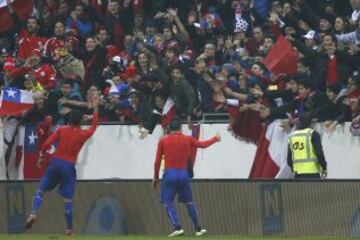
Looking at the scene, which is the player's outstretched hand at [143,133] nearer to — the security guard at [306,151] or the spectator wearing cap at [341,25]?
the security guard at [306,151]

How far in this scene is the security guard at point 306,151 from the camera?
63.3 feet

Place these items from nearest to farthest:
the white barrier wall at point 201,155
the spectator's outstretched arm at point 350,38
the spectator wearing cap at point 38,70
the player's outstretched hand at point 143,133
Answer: the white barrier wall at point 201,155 < the spectator's outstretched arm at point 350,38 < the player's outstretched hand at point 143,133 < the spectator wearing cap at point 38,70

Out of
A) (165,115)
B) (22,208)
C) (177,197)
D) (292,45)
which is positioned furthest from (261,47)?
(22,208)

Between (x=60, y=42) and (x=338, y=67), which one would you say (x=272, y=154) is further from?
(x=60, y=42)

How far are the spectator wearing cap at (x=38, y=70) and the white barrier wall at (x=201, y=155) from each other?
1.64 metres

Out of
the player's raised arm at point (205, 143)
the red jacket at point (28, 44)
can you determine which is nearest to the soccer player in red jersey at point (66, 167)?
the player's raised arm at point (205, 143)

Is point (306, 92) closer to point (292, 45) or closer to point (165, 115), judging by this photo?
point (292, 45)

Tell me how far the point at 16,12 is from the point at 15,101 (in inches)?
168

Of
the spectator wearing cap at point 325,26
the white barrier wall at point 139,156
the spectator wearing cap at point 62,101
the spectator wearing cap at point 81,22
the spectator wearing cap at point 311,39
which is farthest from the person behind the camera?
the spectator wearing cap at point 81,22

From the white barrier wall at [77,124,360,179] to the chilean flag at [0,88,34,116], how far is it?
1.53 meters

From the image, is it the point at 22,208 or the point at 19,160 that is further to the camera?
the point at 19,160

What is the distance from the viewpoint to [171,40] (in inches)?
931

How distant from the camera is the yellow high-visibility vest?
1939cm

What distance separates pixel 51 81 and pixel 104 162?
2055 mm
